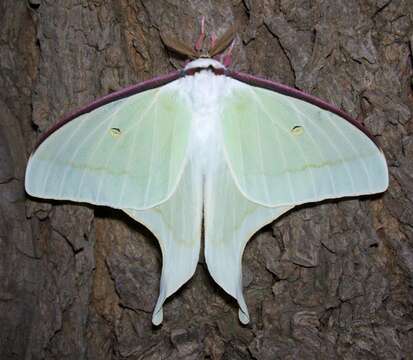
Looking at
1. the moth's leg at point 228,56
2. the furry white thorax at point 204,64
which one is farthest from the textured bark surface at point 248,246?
the furry white thorax at point 204,64

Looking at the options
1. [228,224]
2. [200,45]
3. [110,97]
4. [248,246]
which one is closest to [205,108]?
[200,45]

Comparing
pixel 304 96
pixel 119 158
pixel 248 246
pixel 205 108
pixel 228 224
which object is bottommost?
pixel 248 246

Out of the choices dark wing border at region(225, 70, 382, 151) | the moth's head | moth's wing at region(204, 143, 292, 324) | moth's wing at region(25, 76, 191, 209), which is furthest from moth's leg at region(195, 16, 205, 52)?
moth's wing at region(204, 143, 292, 324)

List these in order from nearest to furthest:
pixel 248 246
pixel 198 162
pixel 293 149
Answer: pixel 293 149 < pixel 198 162 < pixel 248 246

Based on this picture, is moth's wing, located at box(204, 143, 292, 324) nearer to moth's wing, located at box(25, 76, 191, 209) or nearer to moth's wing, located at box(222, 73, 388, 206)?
moth's wing, located at box(222, 73, 388, 206)

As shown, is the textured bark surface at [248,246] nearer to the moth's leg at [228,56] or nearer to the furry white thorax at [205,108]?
the moth's leg at [228,56]

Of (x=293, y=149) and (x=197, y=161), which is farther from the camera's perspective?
(x=197, y=161)

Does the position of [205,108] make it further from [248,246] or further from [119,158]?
[248,246]
